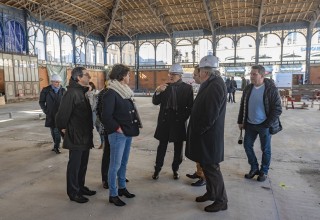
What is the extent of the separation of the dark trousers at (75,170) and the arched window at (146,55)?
1039 inches

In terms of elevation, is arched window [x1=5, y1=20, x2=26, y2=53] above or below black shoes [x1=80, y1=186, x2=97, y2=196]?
above

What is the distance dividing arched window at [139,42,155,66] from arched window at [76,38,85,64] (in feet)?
21.2

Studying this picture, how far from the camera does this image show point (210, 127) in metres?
2.44

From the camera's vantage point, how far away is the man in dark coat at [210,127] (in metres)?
2.42

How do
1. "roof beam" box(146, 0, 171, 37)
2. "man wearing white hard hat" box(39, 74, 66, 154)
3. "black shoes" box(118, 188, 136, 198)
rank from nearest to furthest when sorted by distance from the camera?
1. "black shoes" box(118, 188, 136, 198)
2. "man wearing white hard hat" box(39, 74, 66, 154)
3. "roof beam" box(146, 0, 171, 37)

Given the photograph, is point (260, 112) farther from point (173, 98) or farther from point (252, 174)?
point (173, 98)

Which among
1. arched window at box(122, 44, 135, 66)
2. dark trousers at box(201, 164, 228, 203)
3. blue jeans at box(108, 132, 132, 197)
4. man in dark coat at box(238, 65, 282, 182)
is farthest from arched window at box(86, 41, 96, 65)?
dark trousers at box(201, 164, 228, 203)

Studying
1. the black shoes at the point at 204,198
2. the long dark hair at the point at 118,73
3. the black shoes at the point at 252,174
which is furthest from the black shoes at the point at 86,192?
the black shoes at the point at 252,174

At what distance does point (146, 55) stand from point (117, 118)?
27.3m

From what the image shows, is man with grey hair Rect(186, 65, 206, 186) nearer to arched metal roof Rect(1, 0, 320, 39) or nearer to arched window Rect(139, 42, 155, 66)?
arched metal roof Rect(1, 0, 320, 39)

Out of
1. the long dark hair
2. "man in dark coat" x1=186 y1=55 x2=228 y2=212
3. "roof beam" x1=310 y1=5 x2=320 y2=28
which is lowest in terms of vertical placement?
"man in dark coat" x1=186 y1=55 x2=228 y2=212

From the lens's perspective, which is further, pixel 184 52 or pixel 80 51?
pixel 184 52

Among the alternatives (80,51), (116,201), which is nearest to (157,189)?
(116,201)

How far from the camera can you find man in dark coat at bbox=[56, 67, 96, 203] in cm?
262
